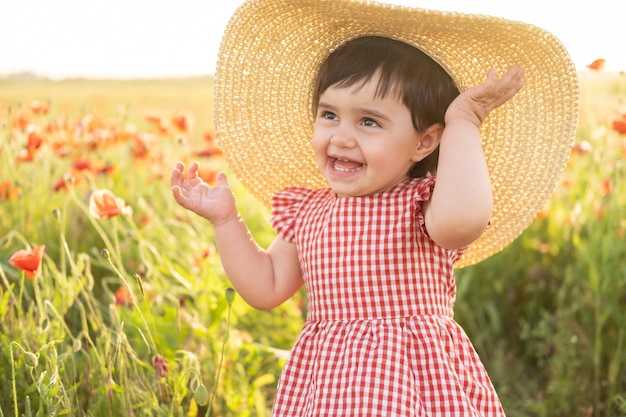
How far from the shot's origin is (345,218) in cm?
202

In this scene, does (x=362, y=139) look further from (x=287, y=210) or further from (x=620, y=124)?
(x=620, y=124)

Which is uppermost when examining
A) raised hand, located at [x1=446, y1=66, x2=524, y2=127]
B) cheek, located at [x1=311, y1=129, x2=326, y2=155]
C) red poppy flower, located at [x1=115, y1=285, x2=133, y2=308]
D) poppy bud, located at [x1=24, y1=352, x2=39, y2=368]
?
raised hand, located at [x1=446, y1=66, x2=524, y2=127]

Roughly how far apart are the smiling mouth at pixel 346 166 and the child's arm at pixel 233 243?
30cm

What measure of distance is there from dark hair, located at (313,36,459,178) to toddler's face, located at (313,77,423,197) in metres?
0.02

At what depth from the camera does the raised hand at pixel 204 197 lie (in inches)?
82.7

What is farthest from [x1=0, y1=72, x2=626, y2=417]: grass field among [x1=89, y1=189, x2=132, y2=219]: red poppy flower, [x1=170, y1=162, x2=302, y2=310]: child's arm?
[x1=170, y1=162, x2=302, y2=310]: child's arm

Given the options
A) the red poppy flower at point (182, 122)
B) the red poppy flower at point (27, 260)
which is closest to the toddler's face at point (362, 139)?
the red poppy flower at point (27, 260)

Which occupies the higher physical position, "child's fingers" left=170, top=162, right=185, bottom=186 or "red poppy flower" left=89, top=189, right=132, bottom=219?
"child's fingers" left=170, top=162, right=185, bottom=186

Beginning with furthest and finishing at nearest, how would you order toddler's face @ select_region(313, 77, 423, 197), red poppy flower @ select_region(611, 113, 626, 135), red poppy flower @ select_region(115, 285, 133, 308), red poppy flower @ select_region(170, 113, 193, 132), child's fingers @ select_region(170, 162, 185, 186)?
1. red poppy flower @ select_region(170, 113, 193, 132)
2. red poppy flower @ select_region(611, 113, 626, 135)
3. red poppy flower @ select_region(115, 285, 133, 308)
4. child's fingers @ select_region(170, 162, 185, 186)
5. toddler's face @ select_region(313, 77, 423, 197)

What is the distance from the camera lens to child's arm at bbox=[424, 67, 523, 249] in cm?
181

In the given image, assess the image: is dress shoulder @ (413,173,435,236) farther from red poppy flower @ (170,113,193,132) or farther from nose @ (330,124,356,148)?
red poppy flower @ (170,113,193,132)

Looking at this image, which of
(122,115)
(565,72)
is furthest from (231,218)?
(122,115)

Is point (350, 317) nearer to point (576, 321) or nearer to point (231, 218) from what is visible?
point (231, 218)

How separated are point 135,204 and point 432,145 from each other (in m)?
1.98
